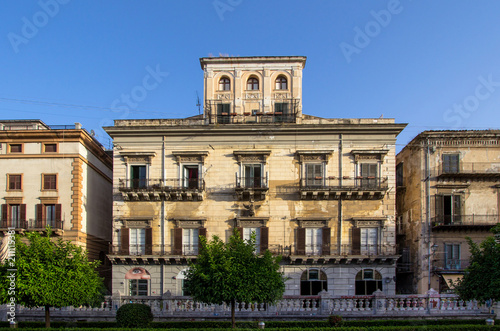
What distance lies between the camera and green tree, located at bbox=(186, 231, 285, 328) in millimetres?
24500

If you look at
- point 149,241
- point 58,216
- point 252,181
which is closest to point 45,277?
point 149,241

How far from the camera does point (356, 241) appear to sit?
3616 centimetres

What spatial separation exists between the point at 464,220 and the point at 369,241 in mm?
7399

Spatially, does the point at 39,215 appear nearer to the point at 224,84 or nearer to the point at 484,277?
the point at 224,84

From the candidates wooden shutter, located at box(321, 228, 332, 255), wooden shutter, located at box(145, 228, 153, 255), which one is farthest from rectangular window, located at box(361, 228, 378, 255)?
wooden shutter, located at box(145, 228, 153, 255)

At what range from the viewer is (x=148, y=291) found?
36.4 m

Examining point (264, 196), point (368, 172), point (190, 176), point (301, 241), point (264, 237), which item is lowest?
point (301, 241)

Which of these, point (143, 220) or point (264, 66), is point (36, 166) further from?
point (264, 66)

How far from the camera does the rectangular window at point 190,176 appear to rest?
37188 millimetres

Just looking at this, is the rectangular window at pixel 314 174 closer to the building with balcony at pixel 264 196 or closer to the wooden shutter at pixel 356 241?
the building with balcony at pixel 264 196

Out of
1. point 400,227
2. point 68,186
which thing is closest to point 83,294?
point 68,186

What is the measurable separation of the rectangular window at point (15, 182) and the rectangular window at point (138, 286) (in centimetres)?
1100

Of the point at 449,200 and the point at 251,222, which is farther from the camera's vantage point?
the point at 449,200

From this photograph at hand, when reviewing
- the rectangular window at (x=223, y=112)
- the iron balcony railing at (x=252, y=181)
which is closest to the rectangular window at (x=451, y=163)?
the iron balcony railing at (x=252, y=181)
